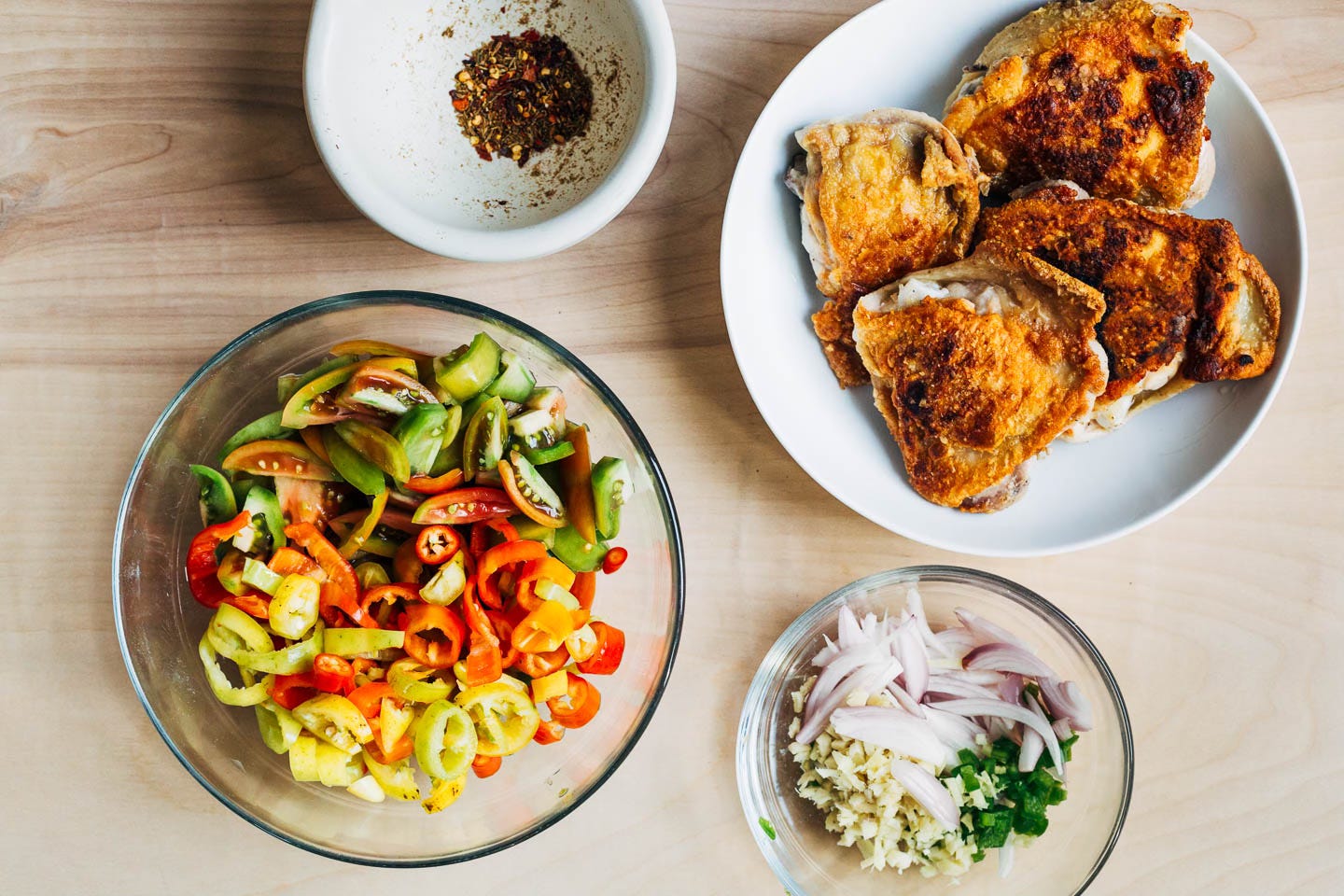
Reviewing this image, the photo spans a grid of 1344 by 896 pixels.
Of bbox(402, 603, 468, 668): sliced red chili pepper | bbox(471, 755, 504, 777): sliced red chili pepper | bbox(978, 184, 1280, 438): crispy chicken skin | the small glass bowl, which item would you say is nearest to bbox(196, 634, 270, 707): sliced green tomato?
bbox(402, 603, 468, 668): sliced red chili pepper

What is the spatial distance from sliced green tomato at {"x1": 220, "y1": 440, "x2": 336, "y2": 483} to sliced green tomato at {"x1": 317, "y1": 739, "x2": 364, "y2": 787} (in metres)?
0.42

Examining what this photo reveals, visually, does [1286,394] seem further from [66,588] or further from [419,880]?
[66,588]

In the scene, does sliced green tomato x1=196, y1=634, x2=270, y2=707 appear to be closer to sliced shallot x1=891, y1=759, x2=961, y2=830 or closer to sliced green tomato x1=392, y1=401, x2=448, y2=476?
sliced green tomato x1=392, y1=401, x2=448, y2=476

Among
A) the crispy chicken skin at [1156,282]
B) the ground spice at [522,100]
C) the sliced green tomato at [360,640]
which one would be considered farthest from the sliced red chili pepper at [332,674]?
the crispy chicken skin at [1156,282]

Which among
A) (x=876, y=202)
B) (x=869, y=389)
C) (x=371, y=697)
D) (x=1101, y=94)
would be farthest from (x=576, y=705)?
(x=1101, y=94)

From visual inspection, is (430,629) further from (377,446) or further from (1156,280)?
(1156,280)

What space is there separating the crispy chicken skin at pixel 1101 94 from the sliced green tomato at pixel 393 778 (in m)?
1.39

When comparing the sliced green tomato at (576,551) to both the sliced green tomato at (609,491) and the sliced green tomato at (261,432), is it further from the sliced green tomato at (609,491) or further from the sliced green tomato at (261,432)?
the sliced green tomato at (261,432)

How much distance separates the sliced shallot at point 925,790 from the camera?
1.66m

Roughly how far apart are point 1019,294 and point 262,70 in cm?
139

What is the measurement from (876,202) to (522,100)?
65cm

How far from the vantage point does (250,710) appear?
5.32 ft

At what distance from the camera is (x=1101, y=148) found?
157 cm

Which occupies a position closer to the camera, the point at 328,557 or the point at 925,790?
the point at 328,557
